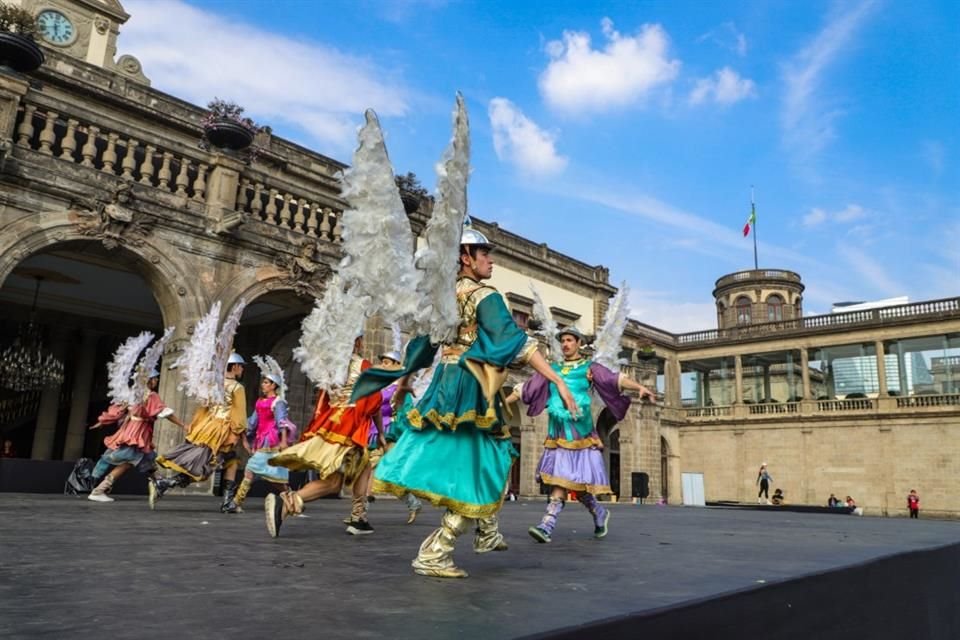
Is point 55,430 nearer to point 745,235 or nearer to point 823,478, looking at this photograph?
point 823,478

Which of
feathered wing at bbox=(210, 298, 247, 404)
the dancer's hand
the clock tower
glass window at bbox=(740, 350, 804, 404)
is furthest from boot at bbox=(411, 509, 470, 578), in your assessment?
glass window at bbox=(740, 350, 804, 404)

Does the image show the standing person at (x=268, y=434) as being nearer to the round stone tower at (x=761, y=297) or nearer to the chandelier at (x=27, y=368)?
the chandelier at (x=27, y=368)

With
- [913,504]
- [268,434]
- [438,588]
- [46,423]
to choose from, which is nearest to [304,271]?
[268,434]

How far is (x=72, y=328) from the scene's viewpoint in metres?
16.8

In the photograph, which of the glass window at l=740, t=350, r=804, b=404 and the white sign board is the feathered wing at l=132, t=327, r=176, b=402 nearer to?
the white sign board

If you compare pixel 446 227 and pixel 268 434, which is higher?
pixel 446 227

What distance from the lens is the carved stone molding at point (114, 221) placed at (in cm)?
1044

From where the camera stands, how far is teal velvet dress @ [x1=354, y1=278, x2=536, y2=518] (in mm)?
3309

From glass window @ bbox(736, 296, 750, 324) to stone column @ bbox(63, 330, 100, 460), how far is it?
130 feet

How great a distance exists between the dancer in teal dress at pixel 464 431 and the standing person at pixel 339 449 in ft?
7.08

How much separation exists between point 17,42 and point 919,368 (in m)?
38.2

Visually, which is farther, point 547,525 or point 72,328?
point 72,328

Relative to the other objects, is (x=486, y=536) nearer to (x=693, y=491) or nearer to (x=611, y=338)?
(x=611, y=338)

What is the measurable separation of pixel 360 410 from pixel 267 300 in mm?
9076
